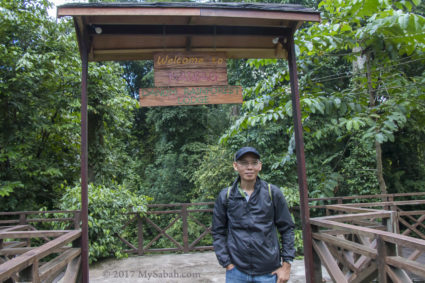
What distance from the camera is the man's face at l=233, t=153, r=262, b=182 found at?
7.07 feet

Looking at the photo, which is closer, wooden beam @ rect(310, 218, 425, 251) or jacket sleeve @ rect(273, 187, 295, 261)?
wooden beam @ rect(310, 218, 425, 251)

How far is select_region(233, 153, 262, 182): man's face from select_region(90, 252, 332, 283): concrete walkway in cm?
269

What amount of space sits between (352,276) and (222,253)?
1.50 m

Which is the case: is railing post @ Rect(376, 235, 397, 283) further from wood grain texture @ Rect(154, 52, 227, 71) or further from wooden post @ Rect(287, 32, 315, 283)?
wood grain texture @ Rect(154, 52, 227, 71)

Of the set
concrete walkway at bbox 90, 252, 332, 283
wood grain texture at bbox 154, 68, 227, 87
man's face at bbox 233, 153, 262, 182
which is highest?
wood grain texture at bbox 154, 68, 227, 87

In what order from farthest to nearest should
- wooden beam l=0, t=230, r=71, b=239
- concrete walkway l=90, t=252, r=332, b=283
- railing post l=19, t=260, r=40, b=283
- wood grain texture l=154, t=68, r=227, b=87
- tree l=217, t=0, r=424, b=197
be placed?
concrete walkway l=90, t=252, r=332, b=283 → tree l=217, t=0, r=424, b=197 → wood grain texture l=154, t=68, r=227, b=87 → wooden beam l=0, t=230, r=71, b=239 → railing post l=19, t=260, r=40, b=283

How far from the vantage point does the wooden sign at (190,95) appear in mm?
2771

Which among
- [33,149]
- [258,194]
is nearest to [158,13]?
[258,194]

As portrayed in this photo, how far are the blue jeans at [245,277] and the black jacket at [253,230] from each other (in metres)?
0.03

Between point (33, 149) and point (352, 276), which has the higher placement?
point (33, 149)

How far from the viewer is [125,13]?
2.57 meters

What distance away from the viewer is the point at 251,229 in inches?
80.7

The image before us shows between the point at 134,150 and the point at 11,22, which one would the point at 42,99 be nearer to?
the point at 11,22

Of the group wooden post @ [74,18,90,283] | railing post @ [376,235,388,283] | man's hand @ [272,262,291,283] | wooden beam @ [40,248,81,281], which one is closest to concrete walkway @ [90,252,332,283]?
wooden post @ [74,18,90,283]
